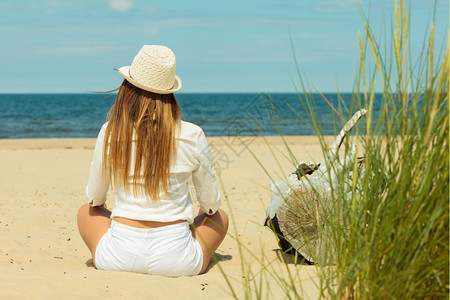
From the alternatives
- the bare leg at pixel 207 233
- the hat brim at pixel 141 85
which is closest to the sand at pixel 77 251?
the bare leg at pixel 207 233

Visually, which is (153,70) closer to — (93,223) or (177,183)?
(177,183)

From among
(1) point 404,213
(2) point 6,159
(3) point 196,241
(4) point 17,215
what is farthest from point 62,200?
(1) point 404,213

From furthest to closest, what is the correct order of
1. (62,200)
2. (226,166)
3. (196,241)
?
(226,166), (62,200), (196,241)

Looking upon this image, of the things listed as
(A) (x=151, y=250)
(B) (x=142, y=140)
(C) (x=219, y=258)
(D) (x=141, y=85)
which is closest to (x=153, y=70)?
(D) (x=141, y=85)

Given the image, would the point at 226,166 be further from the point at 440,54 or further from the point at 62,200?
the point at 440,54

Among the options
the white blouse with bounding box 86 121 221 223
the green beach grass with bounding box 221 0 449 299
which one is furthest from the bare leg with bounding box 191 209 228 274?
the green beach grass with bounding box 221 0 449 299

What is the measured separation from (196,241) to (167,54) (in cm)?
118

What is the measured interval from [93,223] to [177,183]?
2.22 feet

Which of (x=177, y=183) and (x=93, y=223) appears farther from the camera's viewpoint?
(x=93, y=223)

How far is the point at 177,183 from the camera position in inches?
133

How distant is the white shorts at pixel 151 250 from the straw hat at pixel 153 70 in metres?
0.83

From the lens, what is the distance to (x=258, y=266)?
3.83m

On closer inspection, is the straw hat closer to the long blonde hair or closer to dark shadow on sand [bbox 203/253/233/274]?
the long blonde hair

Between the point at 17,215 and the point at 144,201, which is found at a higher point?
the point at 144,201
